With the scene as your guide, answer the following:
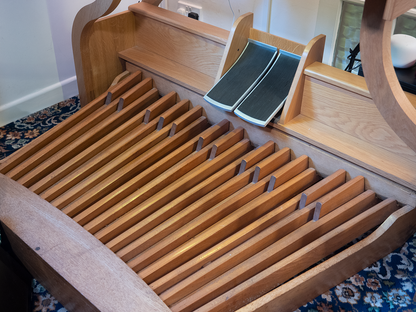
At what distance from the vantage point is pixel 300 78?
→ 1.47 m

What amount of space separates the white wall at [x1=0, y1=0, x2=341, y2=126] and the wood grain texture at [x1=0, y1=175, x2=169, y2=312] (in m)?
0.91

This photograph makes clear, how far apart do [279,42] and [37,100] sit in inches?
50.9

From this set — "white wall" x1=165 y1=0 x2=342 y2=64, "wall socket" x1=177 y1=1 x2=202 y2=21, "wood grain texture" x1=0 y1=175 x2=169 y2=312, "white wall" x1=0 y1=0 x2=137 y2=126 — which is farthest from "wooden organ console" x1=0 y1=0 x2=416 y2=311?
"wall socket" x1=177 y1=1 x2=202 y2=21

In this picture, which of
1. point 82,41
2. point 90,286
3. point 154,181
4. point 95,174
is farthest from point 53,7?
point 90,286

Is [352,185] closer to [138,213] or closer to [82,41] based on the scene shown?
[138,213]

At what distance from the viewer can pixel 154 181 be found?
1472 mm

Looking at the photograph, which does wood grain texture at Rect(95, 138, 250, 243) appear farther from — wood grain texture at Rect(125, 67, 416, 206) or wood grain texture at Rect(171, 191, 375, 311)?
wood grain texture at Rect(171, 191, 375, 311)

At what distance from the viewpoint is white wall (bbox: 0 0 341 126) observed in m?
2.03

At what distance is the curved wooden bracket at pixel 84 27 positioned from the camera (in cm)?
165

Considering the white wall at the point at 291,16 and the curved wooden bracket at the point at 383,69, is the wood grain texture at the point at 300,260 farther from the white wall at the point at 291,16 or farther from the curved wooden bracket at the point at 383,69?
the white wall at the point at 291,16

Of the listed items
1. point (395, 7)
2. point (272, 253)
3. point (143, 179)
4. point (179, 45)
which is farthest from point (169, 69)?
point (395, 7)

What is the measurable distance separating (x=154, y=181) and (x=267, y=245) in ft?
1.46

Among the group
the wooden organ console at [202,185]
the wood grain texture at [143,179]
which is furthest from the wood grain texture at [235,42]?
the wood grain texture at [143,179]

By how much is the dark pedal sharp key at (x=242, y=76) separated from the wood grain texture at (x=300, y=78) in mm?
165
